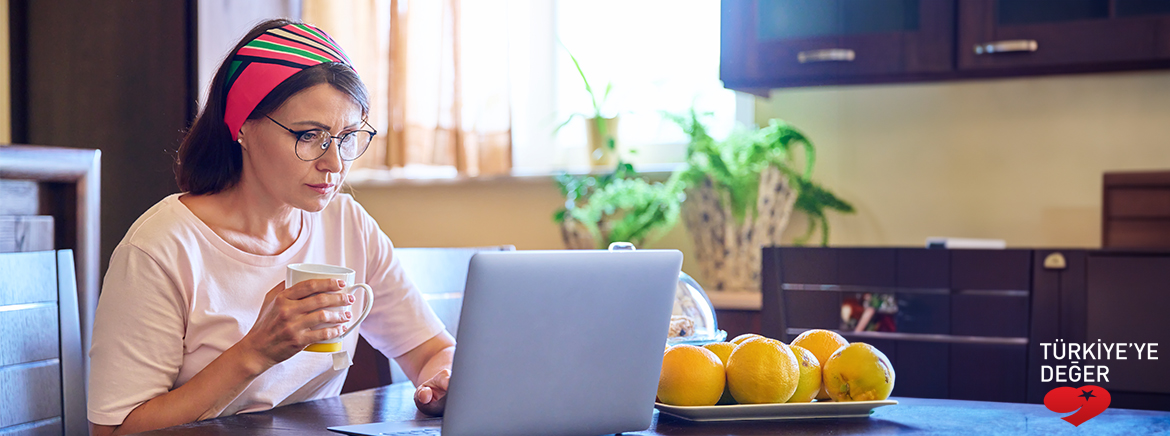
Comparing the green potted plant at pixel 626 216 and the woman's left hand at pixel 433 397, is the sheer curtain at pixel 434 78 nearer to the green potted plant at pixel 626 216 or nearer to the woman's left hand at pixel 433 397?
the green potted plant at pixel 626 216

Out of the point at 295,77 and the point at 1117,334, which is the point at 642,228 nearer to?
the point at 1117,334

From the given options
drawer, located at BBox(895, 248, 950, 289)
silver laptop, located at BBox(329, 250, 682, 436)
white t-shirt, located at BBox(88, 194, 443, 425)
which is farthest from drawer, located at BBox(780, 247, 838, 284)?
silver laptop, located at BBox(329, 250, 682, 436)

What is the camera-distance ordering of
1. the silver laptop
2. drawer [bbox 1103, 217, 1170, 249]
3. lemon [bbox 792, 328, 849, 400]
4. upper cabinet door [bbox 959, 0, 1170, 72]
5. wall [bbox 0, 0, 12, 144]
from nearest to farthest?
the silver laptop < lemon [bbox 792, 328, 849, 400] < upper cabinet door [bbox 959, 0, 1170, 72] < drawer [bbox 1103, 217, 1170, 249] < wall [bbox 0, 0, 12, 144]

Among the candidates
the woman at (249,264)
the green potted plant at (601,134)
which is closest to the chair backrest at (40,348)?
the woman at (249,264)

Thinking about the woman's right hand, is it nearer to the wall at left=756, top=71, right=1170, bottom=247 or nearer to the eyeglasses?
the eyeglasses

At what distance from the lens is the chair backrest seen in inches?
43.2

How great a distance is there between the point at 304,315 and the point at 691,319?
52 cm

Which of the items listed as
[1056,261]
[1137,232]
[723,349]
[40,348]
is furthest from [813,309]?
[40,348]

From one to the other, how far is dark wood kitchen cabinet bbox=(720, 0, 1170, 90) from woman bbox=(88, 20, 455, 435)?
1318 millimetres

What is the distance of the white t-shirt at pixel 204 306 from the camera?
111 centimetres

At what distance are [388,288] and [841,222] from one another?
1583mm

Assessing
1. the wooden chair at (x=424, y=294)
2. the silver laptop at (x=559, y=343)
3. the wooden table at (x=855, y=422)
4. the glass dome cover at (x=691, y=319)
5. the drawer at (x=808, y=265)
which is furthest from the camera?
the drawer at (x=808, y=265)

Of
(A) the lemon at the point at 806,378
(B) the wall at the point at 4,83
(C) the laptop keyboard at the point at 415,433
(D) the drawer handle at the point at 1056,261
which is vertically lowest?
(C) the laptop keyboard at the point at 415,433

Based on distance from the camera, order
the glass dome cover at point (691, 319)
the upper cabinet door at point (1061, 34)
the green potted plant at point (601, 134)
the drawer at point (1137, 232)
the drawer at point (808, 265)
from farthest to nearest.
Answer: the green potted plant at point (601, 134), the drawer at point (1137, 232), the drawer at point (808, 265), the upper cabinet door at point (1061, 34), the glass dome cover at point (691, 319)
